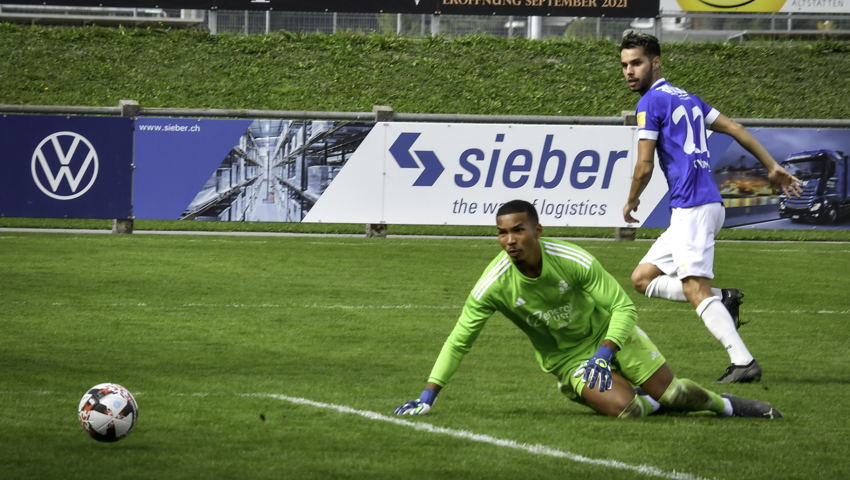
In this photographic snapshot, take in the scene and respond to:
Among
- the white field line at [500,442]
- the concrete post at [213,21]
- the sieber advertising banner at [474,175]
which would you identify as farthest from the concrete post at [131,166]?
the white field line at [500,442]

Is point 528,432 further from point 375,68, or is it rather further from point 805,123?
point 375,68

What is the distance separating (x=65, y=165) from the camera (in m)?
15.8

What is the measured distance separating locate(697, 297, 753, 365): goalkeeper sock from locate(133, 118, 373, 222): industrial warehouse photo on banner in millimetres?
10223

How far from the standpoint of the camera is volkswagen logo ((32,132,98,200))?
622 inches

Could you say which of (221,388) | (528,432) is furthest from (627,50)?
(221,388)

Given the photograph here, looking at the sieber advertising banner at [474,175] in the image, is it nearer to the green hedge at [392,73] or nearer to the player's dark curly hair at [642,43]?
the green hedge at [392,73]

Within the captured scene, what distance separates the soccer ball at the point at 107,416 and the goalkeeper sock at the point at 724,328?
3.70m

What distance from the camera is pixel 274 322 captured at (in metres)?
8.77

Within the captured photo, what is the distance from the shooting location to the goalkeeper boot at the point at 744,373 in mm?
6285

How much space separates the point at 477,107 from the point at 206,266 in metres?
10.4

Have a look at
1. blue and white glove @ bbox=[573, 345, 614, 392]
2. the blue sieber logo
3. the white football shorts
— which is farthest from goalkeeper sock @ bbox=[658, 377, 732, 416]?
→ the blue sieber logo

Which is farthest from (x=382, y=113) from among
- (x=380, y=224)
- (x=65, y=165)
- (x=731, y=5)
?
(x=731, y=5)

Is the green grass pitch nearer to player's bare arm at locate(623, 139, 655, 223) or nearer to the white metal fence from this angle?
player's bare arm at locate(623, 139, 655, 223)

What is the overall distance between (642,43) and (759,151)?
1.05 meters
